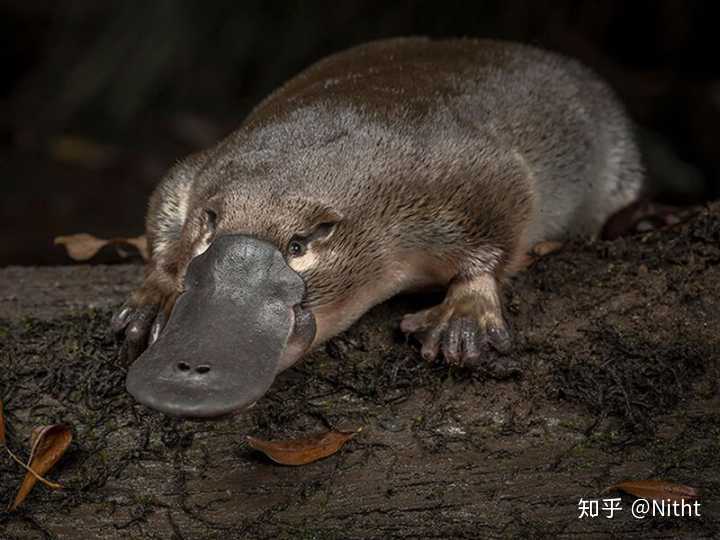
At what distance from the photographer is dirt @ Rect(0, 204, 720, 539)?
7.48 ft

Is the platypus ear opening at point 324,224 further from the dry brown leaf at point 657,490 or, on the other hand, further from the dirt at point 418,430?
the dry brown leaf at point 657,490

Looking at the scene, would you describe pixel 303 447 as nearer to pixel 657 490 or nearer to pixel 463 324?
pixel 463 324

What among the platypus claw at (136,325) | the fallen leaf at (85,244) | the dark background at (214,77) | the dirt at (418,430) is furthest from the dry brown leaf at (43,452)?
the dark background at (214,77)

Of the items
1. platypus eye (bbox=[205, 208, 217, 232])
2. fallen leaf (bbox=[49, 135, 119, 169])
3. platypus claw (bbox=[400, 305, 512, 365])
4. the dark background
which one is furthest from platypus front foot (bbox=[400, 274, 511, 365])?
Result: fallen leaf (bbox=[49, 135, 119, 169])

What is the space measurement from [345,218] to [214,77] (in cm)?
390

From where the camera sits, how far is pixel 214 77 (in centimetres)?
616

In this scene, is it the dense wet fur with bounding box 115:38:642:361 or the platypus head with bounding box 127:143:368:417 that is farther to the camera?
the dense wet fur with bounding box 115:38:642:361

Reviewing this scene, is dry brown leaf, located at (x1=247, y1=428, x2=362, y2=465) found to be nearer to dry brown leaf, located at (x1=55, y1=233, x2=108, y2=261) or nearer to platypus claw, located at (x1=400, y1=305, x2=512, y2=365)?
platypus claw, located at (x1=400, y1=305, x2=512, y2=365)

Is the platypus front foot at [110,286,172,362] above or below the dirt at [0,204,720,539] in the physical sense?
above

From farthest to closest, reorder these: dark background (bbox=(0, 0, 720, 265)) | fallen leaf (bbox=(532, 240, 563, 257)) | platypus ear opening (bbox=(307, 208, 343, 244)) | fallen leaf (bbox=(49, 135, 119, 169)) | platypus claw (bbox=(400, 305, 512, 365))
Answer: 1. fallen leaf (bbox=(49, 135, 119, 169))
2. dark background (bbox=(0, 0, 720, 265))
3. fallen leaf (bbox=(532, 240, 563, 257))
4. platypus claw (bbox=(400, 305, 512, 365))
5. platypus ear opening (bbox=(307, 208, 343, 244))

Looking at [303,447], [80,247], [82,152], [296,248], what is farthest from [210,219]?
[82,152]

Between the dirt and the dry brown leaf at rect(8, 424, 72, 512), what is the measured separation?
22 mm

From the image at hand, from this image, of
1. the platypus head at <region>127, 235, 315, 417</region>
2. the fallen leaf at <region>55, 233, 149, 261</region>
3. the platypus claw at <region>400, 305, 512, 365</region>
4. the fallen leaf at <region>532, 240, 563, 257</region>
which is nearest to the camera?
the platypus head at <region>127, 235, 315, 417</region>

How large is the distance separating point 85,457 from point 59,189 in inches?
163
